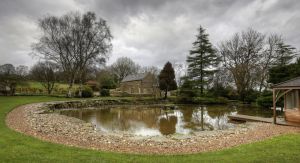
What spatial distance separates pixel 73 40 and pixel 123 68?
33.0 metres

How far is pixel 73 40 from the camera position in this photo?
106 ft

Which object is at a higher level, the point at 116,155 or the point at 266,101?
the point at 266,101

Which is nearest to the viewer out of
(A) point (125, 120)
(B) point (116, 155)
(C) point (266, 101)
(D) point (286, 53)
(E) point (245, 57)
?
(B) point (116, 155)

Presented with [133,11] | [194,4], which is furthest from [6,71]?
[194,4]

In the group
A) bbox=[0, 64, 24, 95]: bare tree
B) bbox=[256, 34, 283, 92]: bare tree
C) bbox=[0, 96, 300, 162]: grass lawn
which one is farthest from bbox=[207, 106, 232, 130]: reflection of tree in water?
bbox=[0, 64, 24, 95]: bare tree

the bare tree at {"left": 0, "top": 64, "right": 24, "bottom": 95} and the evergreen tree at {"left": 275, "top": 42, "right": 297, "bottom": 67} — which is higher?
the evergreen tree at {"left": 275, "top": 42, "right": 297, "bottom": 67}

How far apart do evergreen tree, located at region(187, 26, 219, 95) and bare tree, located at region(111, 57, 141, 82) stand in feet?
Answer: 104

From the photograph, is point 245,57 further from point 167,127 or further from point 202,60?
point 167,127

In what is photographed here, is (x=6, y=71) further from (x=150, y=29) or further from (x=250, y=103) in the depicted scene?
(x=250, y=103)

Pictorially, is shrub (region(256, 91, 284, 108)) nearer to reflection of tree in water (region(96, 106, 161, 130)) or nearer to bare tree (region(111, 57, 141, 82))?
reflection of tree in water (region(96, 106, 161, 130))

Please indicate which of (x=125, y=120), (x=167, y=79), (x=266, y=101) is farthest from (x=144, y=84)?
(x=125, y=120)

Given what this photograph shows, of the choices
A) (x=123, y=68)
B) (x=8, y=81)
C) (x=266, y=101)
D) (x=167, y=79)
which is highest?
(x=123, y=68)

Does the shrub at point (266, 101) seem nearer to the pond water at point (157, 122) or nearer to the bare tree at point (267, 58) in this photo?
the pond water at point (157, 122)

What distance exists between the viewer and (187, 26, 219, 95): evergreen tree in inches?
1404
